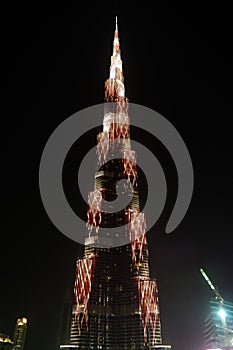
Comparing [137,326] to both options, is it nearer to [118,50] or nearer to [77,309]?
[77,309]

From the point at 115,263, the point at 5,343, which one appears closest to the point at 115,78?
the point at 115,263

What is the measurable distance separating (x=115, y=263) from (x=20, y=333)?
31383mm

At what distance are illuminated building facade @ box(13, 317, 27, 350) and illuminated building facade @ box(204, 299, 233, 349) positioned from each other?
48.2 m

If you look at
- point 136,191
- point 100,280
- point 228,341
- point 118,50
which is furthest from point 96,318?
point 118,50

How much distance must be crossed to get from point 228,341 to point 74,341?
35.3 m

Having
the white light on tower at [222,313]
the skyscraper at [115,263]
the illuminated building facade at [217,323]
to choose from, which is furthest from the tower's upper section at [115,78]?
the white light on tower at [222,313]

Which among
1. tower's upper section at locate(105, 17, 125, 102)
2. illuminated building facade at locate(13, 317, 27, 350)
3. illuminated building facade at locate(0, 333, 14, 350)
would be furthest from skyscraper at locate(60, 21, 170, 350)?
illuminated building facade at locate(0, 333, 14, 350)

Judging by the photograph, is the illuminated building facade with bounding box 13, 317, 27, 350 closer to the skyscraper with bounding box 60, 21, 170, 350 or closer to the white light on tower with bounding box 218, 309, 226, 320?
the skyscraper with bounding box 60, 21, 170, 350

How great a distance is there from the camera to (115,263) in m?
93.4

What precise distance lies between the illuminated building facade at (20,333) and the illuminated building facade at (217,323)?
158ft

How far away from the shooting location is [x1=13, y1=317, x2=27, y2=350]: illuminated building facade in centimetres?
8675

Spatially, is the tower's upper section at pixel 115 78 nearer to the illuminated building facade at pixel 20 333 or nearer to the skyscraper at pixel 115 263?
the skyscraper at pixel 115 263

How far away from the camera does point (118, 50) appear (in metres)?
105

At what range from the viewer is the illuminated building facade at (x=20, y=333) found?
86750mm
